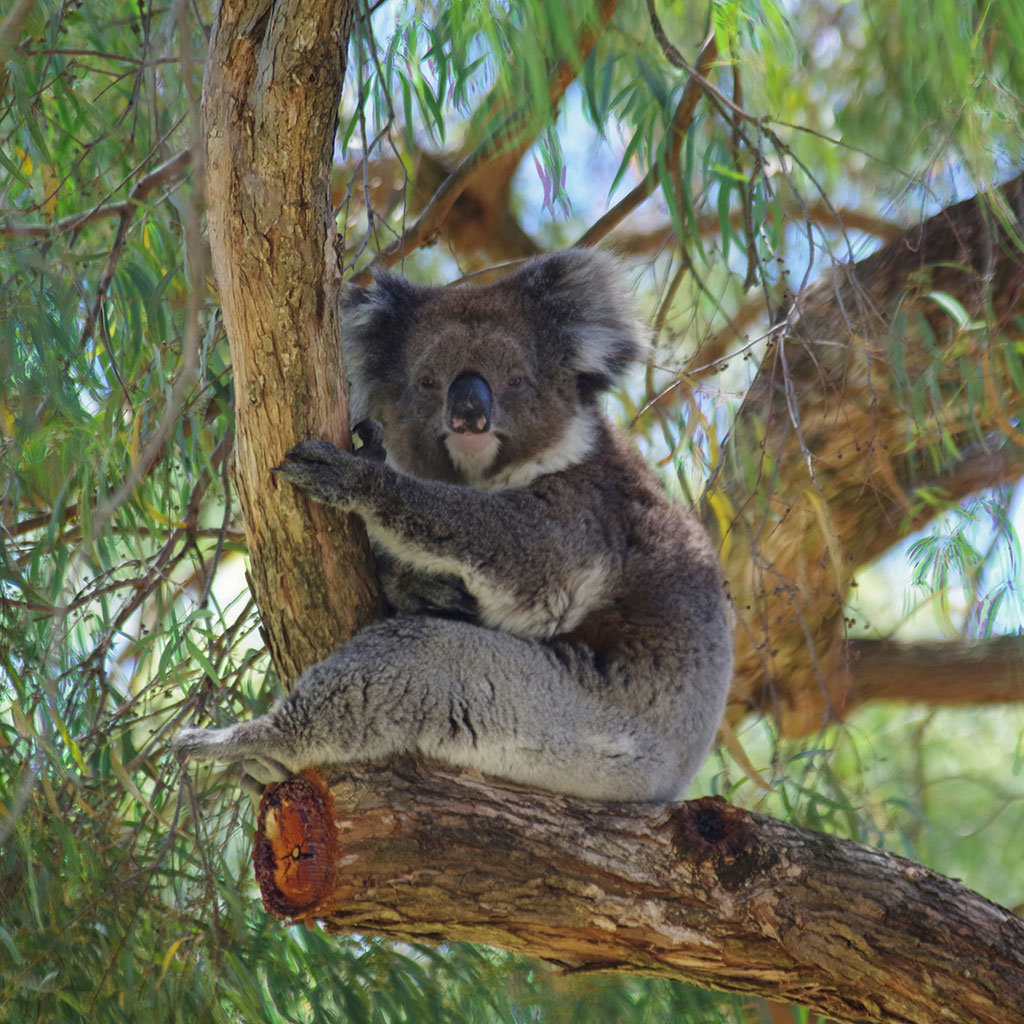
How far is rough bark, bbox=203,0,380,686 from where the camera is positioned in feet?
6.82

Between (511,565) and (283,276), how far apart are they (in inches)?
32.5

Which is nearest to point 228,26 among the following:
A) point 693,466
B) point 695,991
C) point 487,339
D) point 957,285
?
point 487,339

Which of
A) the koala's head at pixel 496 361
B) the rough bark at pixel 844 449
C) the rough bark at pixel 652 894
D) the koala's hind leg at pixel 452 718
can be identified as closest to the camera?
the rough bark at pixel 652 894

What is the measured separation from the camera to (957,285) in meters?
4.07

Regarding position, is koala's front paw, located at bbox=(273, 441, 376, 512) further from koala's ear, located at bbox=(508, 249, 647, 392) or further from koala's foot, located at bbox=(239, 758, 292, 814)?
koala's ear, located at bbox=(508, 249, 647, 392)

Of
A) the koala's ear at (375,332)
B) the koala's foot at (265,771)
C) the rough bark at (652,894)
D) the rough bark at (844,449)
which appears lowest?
the rough bark at (652,894)

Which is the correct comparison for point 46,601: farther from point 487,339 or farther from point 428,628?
point 487,339

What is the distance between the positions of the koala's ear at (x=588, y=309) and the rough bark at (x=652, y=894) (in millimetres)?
1181

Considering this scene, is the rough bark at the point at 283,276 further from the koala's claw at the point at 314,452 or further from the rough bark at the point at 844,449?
the rough bark at the point at 844,449

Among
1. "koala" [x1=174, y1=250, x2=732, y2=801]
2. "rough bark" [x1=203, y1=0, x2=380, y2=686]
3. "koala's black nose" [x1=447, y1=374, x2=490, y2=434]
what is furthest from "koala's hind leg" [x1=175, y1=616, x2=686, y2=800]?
"koala's black nose" [x1=447, y1=374, x2=490, y2=434]

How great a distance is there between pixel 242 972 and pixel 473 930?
0.58 m

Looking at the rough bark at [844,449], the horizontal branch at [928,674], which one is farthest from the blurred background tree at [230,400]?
the horizontal branch at [928,674]

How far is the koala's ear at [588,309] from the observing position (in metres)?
3.01

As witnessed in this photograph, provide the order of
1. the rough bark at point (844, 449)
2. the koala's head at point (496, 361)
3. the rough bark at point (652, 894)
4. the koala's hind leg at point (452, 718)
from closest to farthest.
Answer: the rough bark at point (652, 894), the koala's hind leg at point (452, 718), the koala's head at point (496, 361), the rough bark at point (844, 449)
